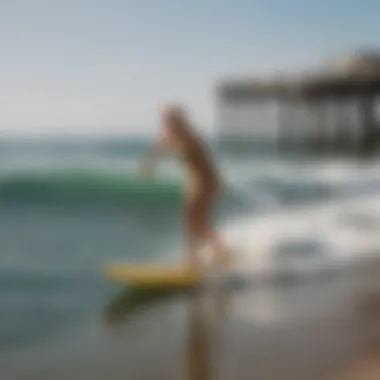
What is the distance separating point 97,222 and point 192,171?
240mm

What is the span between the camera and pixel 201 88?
1.60m

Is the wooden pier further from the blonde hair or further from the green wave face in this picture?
the green wave face

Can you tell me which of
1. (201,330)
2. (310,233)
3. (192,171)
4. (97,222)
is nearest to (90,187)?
(97,222)

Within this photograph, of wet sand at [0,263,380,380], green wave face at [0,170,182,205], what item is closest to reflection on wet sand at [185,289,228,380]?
wet sand at [0,263,380,380]

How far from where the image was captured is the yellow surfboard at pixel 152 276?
157 centimetres

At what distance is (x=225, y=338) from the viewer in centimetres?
162

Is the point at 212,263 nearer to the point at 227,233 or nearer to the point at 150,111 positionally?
the point at 227,233

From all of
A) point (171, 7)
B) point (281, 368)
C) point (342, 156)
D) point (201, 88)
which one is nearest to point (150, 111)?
point (201, 88)

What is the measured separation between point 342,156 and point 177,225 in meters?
0.46

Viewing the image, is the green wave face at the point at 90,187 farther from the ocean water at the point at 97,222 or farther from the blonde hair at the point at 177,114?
the blonde hair at the point at 177,114

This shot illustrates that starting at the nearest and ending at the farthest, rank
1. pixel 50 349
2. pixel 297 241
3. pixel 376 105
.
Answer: pixel 50 349, pixel 297 241, pixel 376 105

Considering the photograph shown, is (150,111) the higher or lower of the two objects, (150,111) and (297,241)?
the higher

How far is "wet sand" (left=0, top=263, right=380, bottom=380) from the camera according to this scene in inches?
60.9

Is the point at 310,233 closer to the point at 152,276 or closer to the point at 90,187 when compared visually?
the point at 152,276
